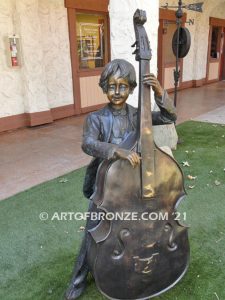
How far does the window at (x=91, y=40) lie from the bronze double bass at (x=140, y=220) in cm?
604

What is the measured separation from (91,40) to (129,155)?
652 centimetres

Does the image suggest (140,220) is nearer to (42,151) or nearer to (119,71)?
(119,71)

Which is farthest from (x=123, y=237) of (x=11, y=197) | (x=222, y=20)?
(x=222, y=20)

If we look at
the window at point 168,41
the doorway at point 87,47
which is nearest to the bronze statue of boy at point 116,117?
the doorway at point 87,47

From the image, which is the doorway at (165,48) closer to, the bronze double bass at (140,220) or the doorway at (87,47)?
the doorway at (87,47)

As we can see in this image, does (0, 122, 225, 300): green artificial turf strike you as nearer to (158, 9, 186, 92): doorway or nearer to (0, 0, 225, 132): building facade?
(0, 0, 225, 132): building facade

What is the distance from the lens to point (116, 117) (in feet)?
5.05

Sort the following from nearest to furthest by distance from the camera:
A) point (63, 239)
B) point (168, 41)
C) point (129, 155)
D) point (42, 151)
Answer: point (129, 155) → point (63, 239) → point (42, 151) → point (168, 41)

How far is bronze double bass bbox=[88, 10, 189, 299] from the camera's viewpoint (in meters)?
1.41

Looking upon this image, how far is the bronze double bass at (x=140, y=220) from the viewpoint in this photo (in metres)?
1.41

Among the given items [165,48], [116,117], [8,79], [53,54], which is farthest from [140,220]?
[165,48]

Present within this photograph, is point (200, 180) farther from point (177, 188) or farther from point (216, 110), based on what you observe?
point (216, 110)

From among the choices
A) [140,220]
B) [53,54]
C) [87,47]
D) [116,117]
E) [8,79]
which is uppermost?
[87,47]

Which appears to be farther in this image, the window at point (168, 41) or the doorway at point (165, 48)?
the window at point (168, 41)
